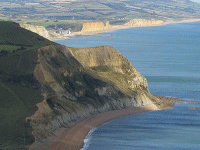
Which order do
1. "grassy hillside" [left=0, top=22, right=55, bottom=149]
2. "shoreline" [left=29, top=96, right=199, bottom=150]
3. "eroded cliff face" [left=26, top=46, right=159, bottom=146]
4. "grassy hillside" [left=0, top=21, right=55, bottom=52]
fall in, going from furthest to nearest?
1. "grassy hillside" [left=0, top=21, right=55, bottom=52]
2. "eroded cliff face" [left=26, top=46, right=159, bottom=146]
3. "shoreline" [left=29, top=96, right=199, bottom=150]
4. "grassy hillside" [left=0, top=22, right=55, bottom=149]

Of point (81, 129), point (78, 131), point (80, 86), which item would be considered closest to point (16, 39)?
point (80, 86)

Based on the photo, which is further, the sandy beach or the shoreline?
the sandy beach

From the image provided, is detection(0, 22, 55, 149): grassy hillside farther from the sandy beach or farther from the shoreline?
the sandy beach

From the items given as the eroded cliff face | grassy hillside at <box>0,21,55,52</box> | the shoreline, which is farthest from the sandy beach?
grassy hillside at <box>0,21,55,52</box>

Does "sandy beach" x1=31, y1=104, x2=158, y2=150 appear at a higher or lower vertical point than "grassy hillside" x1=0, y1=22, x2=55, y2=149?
lower

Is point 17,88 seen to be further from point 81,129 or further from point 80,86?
point 80,86
